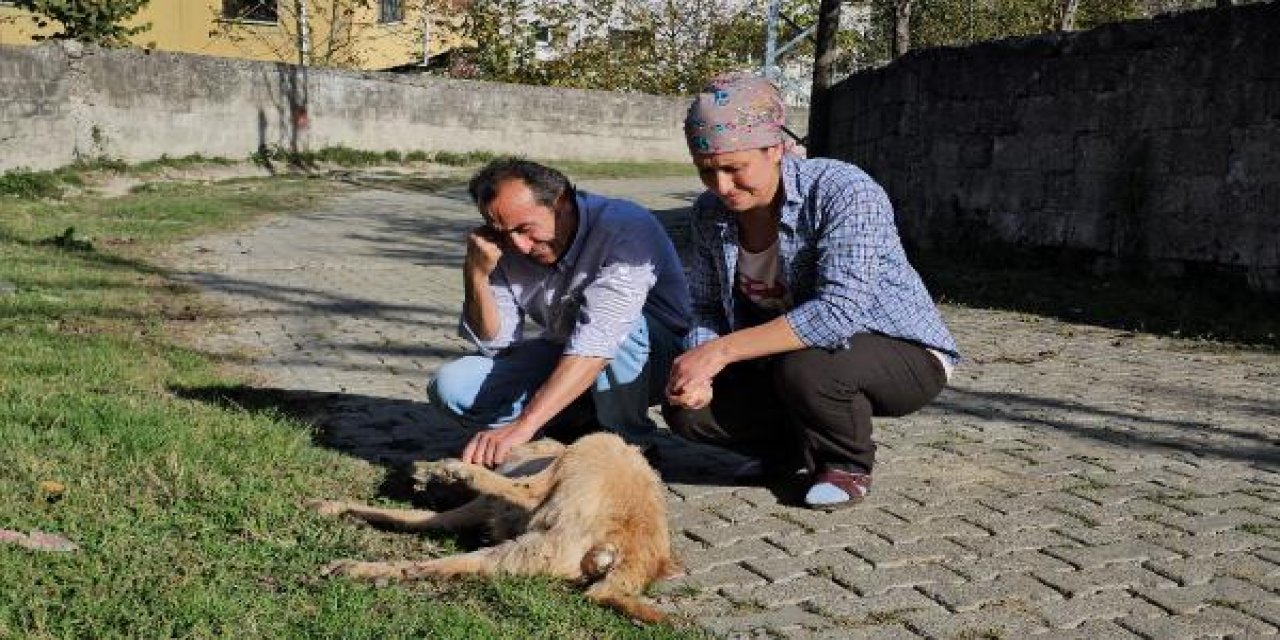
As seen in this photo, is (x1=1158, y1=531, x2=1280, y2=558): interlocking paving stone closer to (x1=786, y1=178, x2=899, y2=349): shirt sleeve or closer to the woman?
the woman

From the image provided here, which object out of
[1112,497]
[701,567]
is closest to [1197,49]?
[1112,497]

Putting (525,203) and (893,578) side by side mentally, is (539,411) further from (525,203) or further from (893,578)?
(893,578)

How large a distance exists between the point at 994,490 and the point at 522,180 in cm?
196

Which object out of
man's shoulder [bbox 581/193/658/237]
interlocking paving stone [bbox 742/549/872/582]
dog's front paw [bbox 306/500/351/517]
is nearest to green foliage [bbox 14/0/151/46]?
man's shoulder [bbox 581/193/658/237]

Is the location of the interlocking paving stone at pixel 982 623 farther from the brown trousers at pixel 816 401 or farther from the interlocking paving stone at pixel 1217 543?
the brown trousers at pixel 816 401

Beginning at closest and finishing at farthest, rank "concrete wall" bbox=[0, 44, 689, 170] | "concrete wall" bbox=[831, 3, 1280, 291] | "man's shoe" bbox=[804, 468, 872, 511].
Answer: "man's shoe" bbox=[804, 468, 872, 511] → "concrete wall" bbox=[831, 3, 1280, 291] → "concrete wall" bbox=[0, 44, 689, 170]

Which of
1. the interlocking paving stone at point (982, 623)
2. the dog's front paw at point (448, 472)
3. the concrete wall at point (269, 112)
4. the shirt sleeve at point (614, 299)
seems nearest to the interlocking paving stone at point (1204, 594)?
the interlocking paving stone at point (982, 623)

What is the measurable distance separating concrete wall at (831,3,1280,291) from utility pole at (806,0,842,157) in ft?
4.93

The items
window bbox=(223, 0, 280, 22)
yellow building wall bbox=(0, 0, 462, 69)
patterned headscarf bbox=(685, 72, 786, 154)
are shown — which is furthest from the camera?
window bbox=(223, 0, 280, 22)

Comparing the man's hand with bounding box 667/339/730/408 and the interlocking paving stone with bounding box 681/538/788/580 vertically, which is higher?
the man's hand with bounding box 667/339/730/408

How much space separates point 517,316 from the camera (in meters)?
4.73

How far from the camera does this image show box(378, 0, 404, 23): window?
120 ft

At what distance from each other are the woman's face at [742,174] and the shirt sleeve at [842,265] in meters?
0.18

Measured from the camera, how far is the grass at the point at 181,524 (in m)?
3.07
